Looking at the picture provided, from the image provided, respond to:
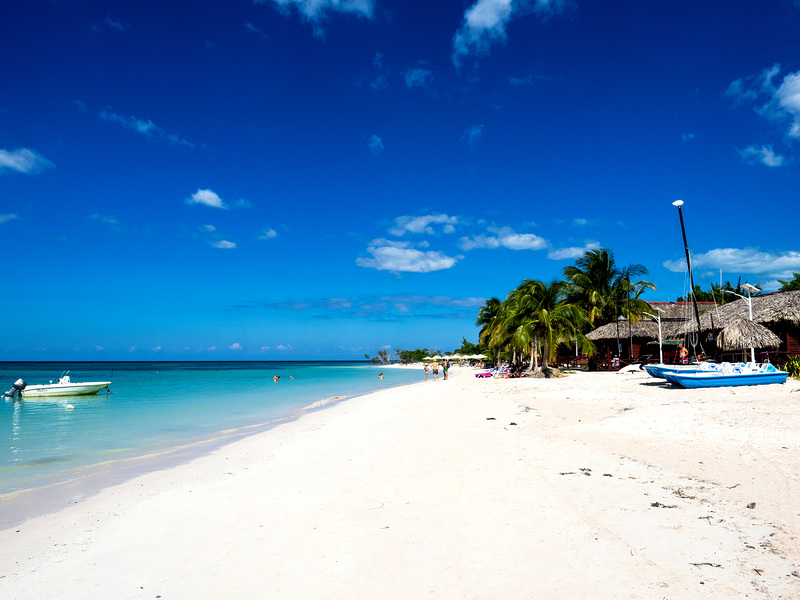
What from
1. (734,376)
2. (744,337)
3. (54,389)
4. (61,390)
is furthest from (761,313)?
(54,389)

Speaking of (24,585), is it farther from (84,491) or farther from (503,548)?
(503,548)

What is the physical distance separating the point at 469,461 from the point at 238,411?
507 inches

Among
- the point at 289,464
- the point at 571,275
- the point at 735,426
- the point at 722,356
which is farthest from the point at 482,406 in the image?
the point at 571,275

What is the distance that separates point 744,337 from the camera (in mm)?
17938

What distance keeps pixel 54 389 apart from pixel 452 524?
29194 mm

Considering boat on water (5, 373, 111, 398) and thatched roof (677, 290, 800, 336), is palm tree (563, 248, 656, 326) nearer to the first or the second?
thatched roof (677, 290, 800, 336)

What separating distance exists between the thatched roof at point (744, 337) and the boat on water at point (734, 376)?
3096mm

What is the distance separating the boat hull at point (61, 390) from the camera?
2528 centimetres

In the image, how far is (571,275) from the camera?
36.1m

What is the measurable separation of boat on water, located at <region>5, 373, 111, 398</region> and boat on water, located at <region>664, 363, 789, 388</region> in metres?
28.1

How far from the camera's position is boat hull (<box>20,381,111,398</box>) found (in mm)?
25281

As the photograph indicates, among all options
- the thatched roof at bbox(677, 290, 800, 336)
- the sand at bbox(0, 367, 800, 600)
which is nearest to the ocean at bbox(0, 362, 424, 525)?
the sand at bbox(0, 367, 800, 600)

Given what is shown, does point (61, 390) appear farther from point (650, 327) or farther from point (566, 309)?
point (650, 327)

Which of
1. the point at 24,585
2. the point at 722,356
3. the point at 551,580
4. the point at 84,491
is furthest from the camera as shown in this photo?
the point at 722,356
